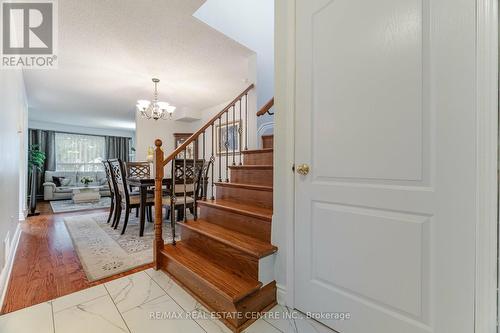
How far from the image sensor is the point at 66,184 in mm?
6699

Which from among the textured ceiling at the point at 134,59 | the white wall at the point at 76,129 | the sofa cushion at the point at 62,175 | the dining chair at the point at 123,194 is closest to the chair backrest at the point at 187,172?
the dining chair at the point at 123,194

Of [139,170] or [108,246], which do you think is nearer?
[108,246]

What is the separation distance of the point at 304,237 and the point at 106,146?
9.15 metres

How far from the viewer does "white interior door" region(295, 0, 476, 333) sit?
0.94 meters

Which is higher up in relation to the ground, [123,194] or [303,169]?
[303,169]

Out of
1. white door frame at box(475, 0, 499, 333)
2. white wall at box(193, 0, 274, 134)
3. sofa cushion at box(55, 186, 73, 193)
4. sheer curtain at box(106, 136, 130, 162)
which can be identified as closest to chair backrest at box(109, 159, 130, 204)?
white wall at box(193, 0, 274, 134)

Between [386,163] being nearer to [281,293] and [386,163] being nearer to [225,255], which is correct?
[281,293]

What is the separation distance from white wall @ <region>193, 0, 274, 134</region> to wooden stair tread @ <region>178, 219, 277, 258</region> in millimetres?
2100

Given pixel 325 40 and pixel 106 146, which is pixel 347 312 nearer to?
pixel 325 40

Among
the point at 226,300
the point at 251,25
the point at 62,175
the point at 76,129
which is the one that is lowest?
the point at 226,300

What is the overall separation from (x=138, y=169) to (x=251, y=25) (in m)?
2.91

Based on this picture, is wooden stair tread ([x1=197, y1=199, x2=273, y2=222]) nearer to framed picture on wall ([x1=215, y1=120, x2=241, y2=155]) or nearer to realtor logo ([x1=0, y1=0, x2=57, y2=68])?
framed picture on wall ([x1=215, y1=120, x2=241, y2=155])

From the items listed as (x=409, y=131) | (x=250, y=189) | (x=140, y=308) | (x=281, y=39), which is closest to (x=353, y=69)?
(x=409, y=131)

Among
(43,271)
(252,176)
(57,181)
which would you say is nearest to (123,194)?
(43,271)
